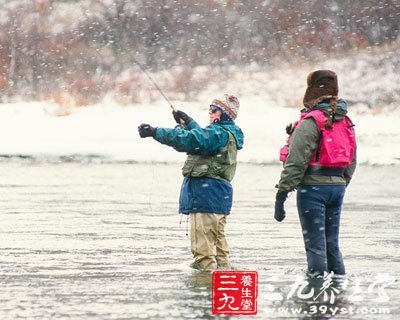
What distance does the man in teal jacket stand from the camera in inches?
449

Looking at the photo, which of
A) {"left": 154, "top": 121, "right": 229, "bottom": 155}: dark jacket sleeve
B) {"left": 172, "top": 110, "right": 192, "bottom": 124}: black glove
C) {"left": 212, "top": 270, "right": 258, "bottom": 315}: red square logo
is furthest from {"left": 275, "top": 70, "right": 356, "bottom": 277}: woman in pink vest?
{"left": 212, "top": 270, "right": 258, "bottom": 315}: red square logo

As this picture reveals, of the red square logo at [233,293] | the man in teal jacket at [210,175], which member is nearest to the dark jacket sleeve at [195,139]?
the man in teal jacket at [210,175]


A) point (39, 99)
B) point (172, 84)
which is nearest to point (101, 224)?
point (39, 99)

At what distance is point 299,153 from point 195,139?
40.3 inches

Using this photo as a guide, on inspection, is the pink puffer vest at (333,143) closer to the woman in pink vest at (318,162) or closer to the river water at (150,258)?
the woman in pink vest at (318,162)

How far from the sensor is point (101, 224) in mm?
17297

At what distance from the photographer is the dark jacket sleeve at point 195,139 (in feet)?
36.4

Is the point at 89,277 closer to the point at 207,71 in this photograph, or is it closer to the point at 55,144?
the point at 55,144

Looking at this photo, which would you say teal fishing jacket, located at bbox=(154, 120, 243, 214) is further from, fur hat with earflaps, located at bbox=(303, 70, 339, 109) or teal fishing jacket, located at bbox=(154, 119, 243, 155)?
fur hat with earflaps, located at bbox=(303, 70, 339, 109)

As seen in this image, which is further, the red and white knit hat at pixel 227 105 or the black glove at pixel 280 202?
the red and white knit hat at pixel 227 105

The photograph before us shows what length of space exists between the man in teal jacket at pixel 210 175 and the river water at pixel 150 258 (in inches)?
11.4

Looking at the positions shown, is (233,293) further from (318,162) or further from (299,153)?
(318,162)

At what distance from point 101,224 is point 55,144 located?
161 feet

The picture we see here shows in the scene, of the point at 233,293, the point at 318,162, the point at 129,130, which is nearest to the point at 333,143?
the point at 318,162
